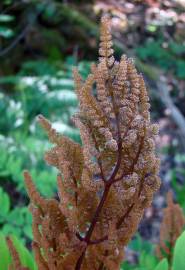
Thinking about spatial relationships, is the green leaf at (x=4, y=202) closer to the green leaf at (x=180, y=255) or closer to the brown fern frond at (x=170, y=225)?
the brown fern frond at (x=170, y=225)

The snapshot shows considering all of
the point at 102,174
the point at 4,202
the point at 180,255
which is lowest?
the point at 4,202

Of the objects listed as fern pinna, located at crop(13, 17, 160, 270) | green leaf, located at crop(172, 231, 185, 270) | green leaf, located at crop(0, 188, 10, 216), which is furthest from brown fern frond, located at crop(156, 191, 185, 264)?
green leaf, located at crop(0, 188, 10, 216)

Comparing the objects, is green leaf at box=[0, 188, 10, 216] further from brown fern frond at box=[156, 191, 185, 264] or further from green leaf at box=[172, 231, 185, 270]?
green leaf at box=[172, 231, 185, 270]

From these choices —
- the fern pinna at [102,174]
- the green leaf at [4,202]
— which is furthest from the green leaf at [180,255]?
the green leaf at [4,202]

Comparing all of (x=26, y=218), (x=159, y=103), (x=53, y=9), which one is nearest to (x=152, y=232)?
(x=159, y=103)

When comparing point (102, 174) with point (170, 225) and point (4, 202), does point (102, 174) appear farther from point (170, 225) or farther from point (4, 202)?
point (4, 202)

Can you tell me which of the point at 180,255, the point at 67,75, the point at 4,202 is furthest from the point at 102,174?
the point at 67,75

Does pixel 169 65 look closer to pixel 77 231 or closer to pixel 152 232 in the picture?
pixel 152 232
